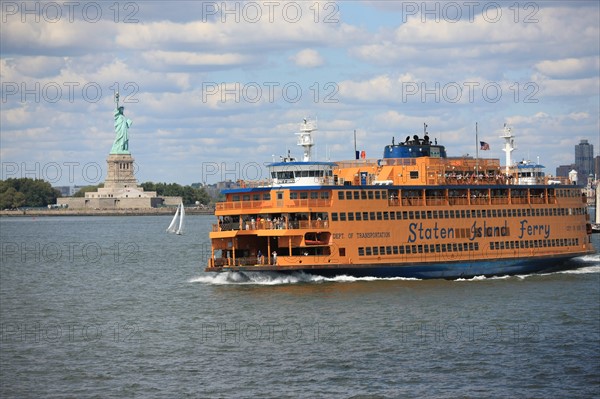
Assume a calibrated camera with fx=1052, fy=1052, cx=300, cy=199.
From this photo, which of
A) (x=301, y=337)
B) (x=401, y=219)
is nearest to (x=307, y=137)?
(x=401, y=219)

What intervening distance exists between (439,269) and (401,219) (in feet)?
13.1

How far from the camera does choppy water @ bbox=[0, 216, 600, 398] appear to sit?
34.9 meters

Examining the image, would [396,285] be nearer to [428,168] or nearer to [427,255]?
[427,255]

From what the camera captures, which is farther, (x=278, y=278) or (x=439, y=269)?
(x=439, y=269)

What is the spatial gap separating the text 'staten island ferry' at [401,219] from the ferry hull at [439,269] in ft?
0.23

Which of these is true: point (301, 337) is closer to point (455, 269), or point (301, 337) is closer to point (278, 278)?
point (278, 278)

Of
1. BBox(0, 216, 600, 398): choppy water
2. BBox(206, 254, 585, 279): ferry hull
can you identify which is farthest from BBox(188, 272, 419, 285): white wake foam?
BBox(206, 254, 585, 279): ferry hull

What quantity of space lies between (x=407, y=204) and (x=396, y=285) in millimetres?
6140

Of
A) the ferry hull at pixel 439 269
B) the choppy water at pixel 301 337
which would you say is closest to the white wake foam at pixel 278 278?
the choppy water at pixel 301 337

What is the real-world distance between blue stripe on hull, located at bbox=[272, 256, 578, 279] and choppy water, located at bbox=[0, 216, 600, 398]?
590 mm

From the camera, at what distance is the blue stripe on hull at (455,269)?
5981 centimetres

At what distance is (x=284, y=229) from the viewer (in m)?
58.3

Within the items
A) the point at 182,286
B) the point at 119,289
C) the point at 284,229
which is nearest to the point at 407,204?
the point at 284,229

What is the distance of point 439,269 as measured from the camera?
63.3m
